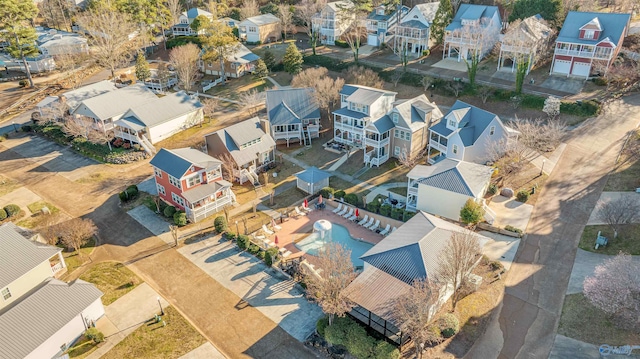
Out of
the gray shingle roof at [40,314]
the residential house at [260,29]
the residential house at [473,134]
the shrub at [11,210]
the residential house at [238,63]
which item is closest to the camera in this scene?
the gray shingle roof at [40,314]

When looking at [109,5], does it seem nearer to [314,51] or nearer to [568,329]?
[314,51]

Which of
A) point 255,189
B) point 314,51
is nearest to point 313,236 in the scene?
point 255,189

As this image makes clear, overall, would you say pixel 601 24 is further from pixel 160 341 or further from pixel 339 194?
pixel 160 341

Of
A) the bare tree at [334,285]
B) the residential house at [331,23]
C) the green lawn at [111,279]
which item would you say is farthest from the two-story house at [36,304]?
the residential house at [331,23]

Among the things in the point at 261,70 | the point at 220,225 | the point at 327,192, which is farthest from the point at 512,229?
the point at 261,70

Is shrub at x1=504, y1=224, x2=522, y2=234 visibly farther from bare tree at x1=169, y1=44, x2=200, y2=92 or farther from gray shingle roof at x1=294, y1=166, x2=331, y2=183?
bare tree at x1=169, y1=44, x2=200, y2=92

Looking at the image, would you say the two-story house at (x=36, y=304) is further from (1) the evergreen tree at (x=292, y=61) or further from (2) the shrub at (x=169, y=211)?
(1) the evergreen tree at (x=292, y=61)
